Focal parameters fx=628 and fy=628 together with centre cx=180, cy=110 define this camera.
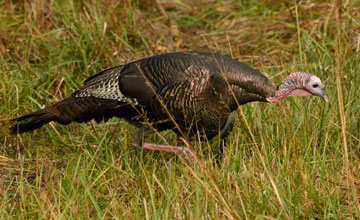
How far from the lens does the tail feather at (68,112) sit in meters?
4.21

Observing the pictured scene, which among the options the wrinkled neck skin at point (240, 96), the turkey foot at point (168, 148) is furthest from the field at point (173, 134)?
the wrinkled neck skin at point (240, 96)

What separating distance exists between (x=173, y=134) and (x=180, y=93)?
0.83 meters

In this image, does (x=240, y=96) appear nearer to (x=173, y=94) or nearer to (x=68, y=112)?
(x=173, y=94)

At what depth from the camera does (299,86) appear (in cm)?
387

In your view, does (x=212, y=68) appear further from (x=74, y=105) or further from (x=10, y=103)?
(x=10, y=103)

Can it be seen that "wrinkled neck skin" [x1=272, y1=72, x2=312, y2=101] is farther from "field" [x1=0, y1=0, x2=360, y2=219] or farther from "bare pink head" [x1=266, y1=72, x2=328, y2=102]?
A: "field" [x1=0, y1=0, x2=360, y2=219]

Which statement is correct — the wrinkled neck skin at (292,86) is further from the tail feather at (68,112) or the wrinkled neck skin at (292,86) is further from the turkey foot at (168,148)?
the tail feather at (68,112)

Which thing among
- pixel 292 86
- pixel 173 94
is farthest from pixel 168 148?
pixel 292 86

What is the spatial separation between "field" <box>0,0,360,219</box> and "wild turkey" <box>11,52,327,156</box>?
0.52ft

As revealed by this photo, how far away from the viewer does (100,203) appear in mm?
3469

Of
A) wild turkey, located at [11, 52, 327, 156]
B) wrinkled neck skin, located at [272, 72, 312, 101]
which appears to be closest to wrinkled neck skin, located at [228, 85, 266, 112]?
wild turkey, located at [11, 52, 327, 156]

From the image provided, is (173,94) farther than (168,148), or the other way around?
(168,148)

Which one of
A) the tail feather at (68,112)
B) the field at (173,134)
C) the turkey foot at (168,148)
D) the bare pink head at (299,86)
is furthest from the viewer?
the tail feather at (68,112)

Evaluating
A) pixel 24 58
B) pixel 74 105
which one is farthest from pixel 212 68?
pixel 24 58
